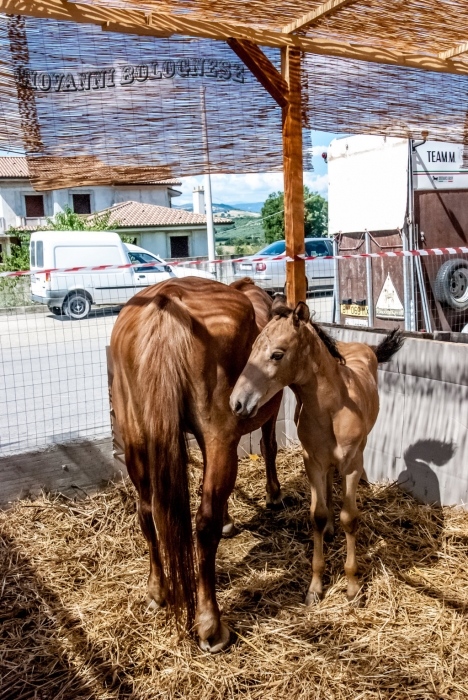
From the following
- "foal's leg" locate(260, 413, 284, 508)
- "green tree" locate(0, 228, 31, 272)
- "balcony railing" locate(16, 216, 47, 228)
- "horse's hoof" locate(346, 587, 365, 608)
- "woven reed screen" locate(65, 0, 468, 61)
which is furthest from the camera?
"balcony railing" locate(16, 216, 47, 228)

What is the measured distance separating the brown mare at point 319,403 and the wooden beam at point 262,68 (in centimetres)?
149

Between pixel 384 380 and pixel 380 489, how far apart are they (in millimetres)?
803

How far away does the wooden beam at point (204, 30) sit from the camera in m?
2.89

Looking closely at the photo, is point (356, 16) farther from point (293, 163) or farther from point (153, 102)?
point (153, 102)

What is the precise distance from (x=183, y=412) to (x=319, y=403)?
29.3 inches

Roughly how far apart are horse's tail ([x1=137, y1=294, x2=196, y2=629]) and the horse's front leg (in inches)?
3.6

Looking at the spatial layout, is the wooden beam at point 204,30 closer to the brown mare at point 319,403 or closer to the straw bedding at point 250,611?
the brown mare at point 319,403

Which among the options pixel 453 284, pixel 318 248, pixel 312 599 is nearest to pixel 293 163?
pixel 312 599

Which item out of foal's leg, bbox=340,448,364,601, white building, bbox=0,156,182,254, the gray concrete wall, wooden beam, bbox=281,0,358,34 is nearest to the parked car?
the gray concrete wall

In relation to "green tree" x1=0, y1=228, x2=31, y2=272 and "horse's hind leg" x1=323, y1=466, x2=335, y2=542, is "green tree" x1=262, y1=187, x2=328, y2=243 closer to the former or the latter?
"green tree" x1=0, y1=228, x2=31, y2=272

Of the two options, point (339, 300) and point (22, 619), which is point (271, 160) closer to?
point (22, 619)

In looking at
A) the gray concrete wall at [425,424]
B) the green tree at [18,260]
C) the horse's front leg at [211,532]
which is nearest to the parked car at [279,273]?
the green tree at [18,260]

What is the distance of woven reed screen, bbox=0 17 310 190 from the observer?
313 centimetres

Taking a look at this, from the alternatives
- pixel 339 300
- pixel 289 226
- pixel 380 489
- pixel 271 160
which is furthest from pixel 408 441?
pixel 339 300
